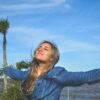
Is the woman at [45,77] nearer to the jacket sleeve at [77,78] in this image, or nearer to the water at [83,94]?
the jacket sleeve at [77,78]

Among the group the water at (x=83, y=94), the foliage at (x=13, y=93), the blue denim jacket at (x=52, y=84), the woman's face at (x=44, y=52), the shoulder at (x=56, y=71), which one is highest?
the woman's face at (x=44, y=52)

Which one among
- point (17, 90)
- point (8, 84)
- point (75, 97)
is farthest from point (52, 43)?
point (75, 97)

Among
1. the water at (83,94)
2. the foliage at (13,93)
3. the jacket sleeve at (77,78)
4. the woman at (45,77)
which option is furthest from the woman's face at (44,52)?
the water at (83,94)

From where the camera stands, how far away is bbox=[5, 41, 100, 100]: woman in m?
3.76

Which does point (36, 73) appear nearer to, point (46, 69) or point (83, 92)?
point (46, 69)

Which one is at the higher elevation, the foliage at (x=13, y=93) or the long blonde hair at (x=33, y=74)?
the long blonde hair at (x=33, y=74)

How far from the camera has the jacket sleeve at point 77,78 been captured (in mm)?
3355

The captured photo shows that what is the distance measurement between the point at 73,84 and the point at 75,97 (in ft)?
38.1

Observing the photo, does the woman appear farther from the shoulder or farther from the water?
the water

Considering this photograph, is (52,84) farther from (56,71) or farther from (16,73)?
(16,73)

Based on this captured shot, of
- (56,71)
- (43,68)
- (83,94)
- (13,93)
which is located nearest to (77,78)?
(56,71)

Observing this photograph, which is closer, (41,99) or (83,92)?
(41,99)

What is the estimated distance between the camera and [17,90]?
1284cm

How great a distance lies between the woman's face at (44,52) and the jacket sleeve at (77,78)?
0.70 feet
